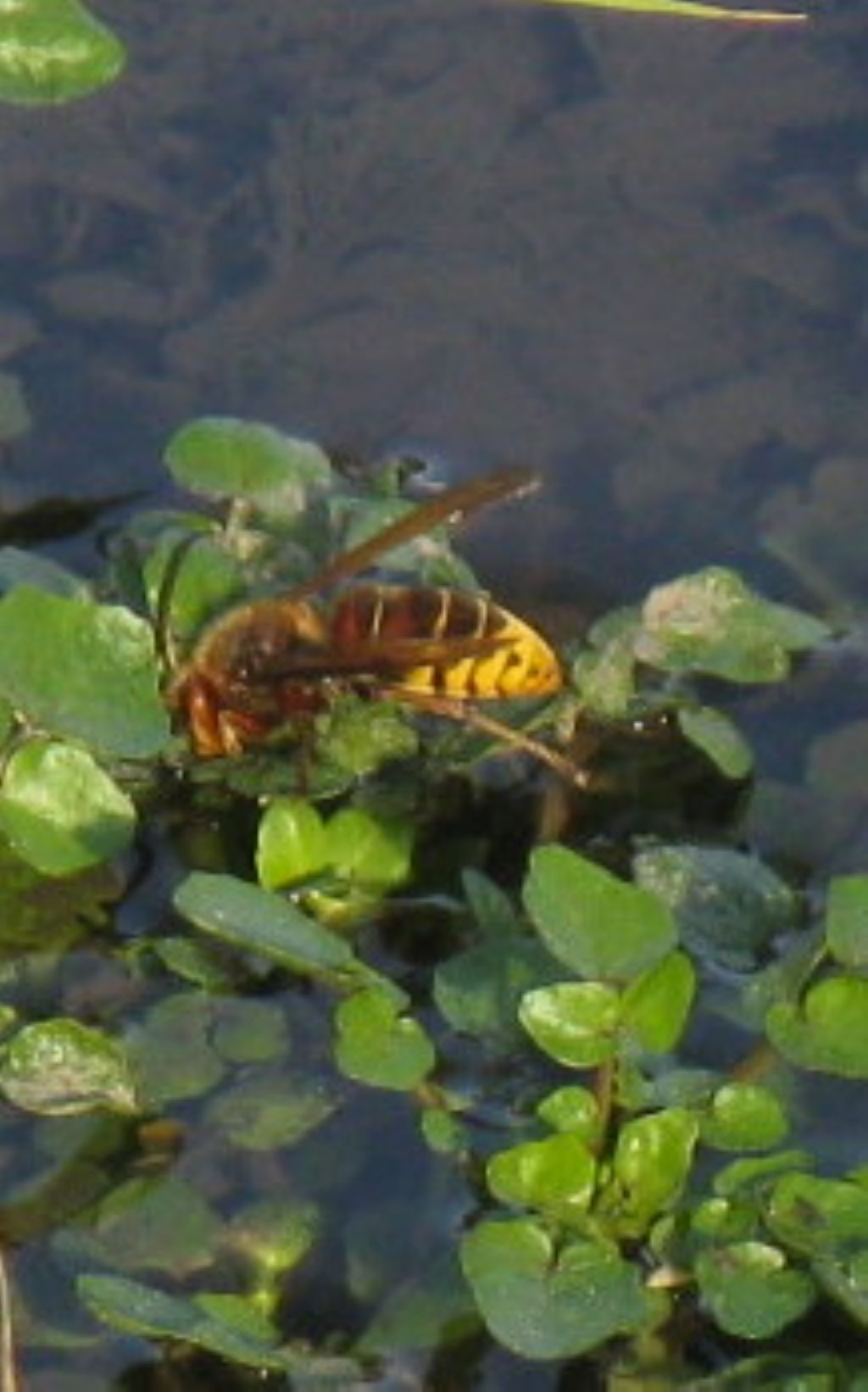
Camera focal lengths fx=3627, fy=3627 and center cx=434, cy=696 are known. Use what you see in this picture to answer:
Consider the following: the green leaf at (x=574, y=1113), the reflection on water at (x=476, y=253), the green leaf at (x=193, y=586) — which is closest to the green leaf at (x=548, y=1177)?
the green leaf at (x=574, y=1113)

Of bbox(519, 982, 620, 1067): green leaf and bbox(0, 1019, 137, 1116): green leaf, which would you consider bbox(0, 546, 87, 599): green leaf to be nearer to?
bbox(0, 1019, 137, 1116): green leaf

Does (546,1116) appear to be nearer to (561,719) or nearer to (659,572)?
(561,719)

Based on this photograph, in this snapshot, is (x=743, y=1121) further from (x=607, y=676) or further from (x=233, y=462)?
(x=233, y=462)

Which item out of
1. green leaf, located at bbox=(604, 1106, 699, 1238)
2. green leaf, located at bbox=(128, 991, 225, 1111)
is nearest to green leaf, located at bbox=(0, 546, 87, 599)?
green leaf, located at bbox=(128, 991, 225, 1111)

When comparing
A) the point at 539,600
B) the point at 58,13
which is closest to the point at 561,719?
the point at 539,600

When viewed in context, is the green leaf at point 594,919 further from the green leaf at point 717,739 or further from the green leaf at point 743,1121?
the green leaf at point 717,739

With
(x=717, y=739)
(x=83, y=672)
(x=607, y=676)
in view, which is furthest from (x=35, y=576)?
(x=717, y=739)
